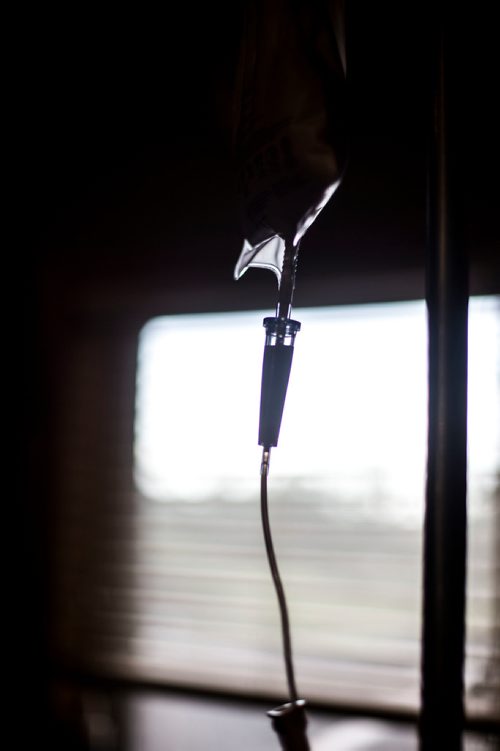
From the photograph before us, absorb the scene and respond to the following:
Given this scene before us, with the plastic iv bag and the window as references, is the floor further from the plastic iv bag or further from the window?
the plastic iv bag

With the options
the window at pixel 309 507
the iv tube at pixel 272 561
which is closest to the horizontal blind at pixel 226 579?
the window at pixel 309 507

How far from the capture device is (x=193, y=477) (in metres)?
1.61

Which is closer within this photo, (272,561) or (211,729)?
(272,561)

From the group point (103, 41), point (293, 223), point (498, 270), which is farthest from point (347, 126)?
point (103, 41)

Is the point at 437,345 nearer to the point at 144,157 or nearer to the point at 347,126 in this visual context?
the point at 347,126

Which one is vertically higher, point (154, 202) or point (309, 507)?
point (154, 202)

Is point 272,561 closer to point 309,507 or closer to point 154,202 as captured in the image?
point 309,507

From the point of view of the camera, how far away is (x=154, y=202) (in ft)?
5.53

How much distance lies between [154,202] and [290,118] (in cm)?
132

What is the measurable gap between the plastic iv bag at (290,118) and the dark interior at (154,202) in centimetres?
83

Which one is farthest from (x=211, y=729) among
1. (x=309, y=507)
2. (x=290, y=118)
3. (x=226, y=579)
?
(x=290, y=118)

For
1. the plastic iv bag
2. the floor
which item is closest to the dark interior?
the floor

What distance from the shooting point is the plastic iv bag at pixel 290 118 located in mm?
407

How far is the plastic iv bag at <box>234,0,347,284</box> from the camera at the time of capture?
0.41 meters
